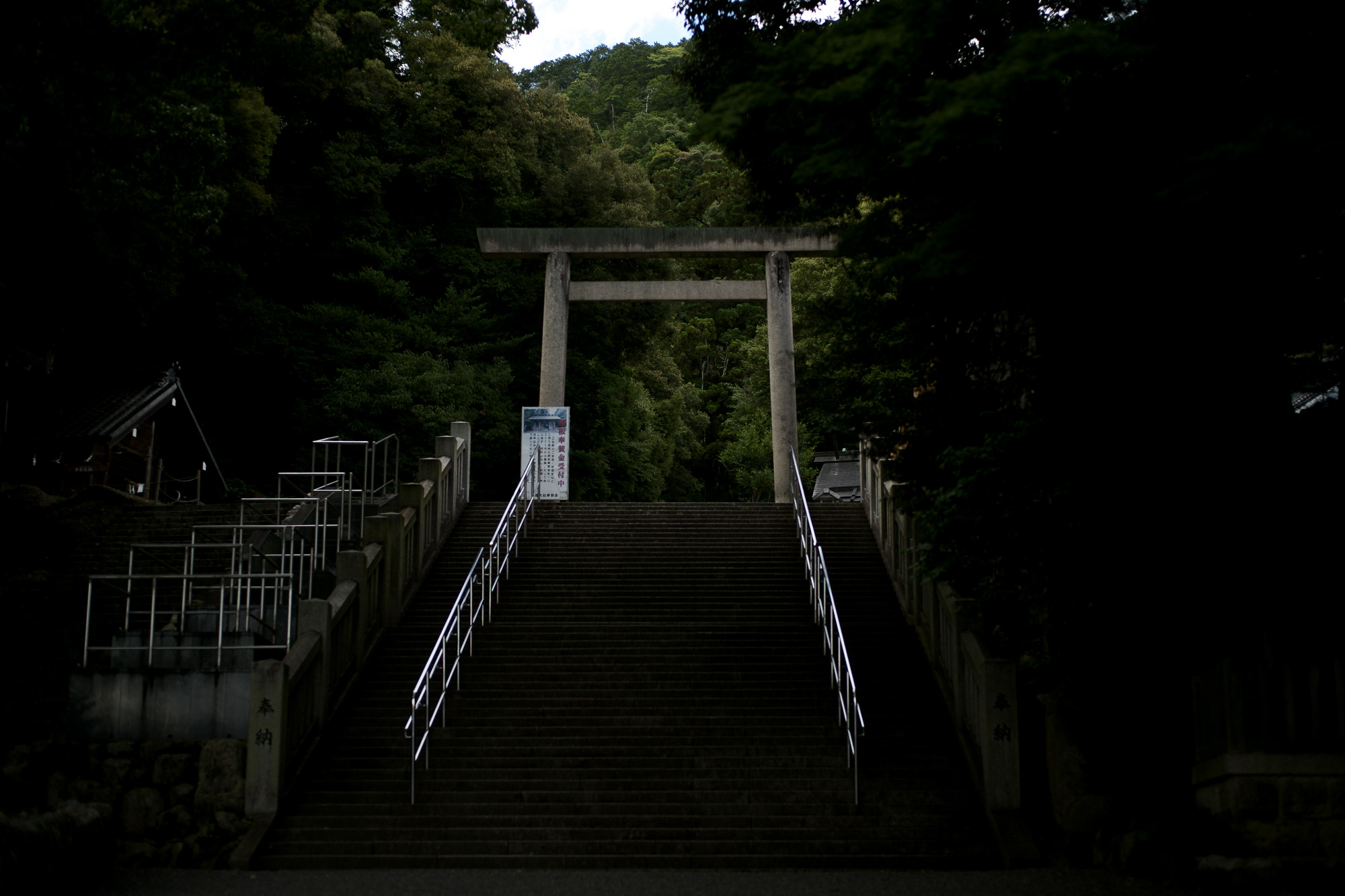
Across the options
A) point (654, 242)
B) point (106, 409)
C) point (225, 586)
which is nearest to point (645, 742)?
point (225, 586)

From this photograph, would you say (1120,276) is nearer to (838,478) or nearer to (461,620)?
(461,620)

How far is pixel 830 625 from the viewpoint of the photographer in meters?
11.4

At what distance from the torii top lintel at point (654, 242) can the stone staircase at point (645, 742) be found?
651cm

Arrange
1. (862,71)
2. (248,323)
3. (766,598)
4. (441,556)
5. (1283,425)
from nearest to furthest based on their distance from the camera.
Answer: (862,71)
(1283,425)
(766,598)
(441,556)
(248,323)

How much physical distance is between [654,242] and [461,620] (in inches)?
330

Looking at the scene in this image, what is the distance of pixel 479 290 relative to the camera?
24547 millimetres

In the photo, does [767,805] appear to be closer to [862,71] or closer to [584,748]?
[584,748]

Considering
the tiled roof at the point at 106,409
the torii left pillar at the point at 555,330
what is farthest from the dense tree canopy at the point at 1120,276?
the tiled roof at the point at 106,409

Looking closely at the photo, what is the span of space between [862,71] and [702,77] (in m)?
4.91

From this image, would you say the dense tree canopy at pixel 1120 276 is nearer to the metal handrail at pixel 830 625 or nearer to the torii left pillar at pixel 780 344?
the metal handrail at pixel 830 625

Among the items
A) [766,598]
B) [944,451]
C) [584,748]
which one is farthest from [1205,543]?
[766,598]

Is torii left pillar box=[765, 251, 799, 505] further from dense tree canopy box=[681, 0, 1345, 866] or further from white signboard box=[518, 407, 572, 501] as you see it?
dense tree canopy box=[681, 0, 1345, 866]

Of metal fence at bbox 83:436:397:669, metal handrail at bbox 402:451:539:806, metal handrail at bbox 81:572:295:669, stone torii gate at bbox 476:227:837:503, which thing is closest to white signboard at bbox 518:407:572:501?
stone torii gate at bbox 476:227:837:503

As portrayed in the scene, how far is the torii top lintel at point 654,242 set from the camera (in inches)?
717
